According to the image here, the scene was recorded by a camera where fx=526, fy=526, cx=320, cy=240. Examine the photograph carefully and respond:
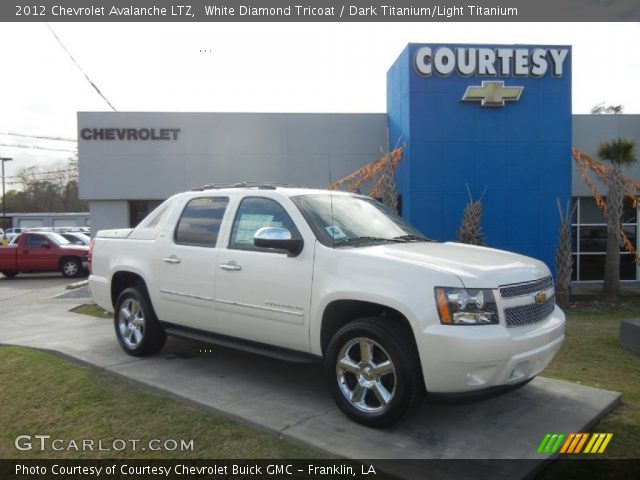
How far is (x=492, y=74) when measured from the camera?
41.9ft

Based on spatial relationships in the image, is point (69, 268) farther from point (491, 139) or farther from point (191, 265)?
point (191, 265)

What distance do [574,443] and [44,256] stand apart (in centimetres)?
1928

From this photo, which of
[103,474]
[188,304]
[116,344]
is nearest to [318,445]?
[103,474]

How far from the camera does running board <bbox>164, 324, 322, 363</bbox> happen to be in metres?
4.43

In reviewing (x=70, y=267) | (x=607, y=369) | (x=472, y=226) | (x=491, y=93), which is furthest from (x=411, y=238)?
(x=70, y=267)

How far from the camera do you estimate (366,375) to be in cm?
393

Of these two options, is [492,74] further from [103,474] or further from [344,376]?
[103,474]

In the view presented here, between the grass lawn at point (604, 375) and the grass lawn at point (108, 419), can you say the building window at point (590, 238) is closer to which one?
the grass lawn at point (604, 375)

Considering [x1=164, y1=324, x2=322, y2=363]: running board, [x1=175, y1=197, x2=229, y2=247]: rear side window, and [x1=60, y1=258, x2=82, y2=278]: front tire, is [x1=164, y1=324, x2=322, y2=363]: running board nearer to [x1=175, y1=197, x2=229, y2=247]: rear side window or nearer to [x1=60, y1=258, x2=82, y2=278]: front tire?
[x1=175, y1=197, x2=229, y2=247]: rear side window

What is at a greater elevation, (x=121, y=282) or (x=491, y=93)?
(x=491, y=93)

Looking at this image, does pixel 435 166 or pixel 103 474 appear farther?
pixel 435 166

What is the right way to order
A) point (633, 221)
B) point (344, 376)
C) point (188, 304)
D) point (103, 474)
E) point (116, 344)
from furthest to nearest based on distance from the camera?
point (633, 221) < point (116, 344) < point (188, 304) < point (344, 376) < point (103, 474)

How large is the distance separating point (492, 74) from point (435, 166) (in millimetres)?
2632

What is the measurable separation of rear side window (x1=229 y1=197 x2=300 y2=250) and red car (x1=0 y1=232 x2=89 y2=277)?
1568 centimetres
